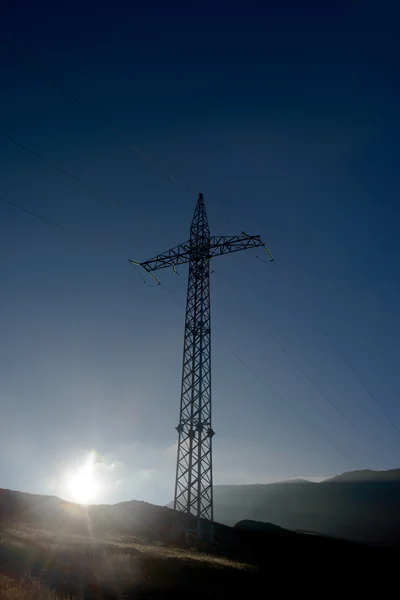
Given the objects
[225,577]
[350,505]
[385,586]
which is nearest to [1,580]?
[225,577]

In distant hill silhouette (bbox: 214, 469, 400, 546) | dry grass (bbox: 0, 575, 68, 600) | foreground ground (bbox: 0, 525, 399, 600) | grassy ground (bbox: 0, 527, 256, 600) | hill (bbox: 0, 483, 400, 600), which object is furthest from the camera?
distant hill silhouette (bbox: 214, 469, 400, 546)

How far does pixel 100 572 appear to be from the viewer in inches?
505

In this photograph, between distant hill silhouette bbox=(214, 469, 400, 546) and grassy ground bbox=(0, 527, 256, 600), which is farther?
distant hill silhouette bbox=(214, 469, 400, 546)

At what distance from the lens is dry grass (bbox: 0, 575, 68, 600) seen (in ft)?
28.2

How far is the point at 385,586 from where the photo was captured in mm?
20562

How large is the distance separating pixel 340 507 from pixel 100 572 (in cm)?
12776

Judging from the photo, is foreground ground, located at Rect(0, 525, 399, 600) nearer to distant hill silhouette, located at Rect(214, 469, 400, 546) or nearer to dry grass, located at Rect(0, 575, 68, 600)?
dry grass, located at Rect(0, 575, 68, 600)

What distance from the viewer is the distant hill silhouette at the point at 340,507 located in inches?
3802

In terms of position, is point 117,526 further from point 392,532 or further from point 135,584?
point 392,532

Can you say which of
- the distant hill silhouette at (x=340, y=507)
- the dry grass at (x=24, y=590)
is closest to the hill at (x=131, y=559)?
the dry grass at (x=24, y=590)

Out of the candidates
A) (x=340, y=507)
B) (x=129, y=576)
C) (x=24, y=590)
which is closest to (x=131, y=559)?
(x=129, y=576)

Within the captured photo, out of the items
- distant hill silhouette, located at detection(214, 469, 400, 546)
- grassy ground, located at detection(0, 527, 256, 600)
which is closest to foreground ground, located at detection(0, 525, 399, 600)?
grassy ground, located at detection(0, 527, 256, 600)

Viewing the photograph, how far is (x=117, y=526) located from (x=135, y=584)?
15.6 metres

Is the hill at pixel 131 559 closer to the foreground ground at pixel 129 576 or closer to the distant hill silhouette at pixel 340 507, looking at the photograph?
the foreground ground at pixel 129 576
